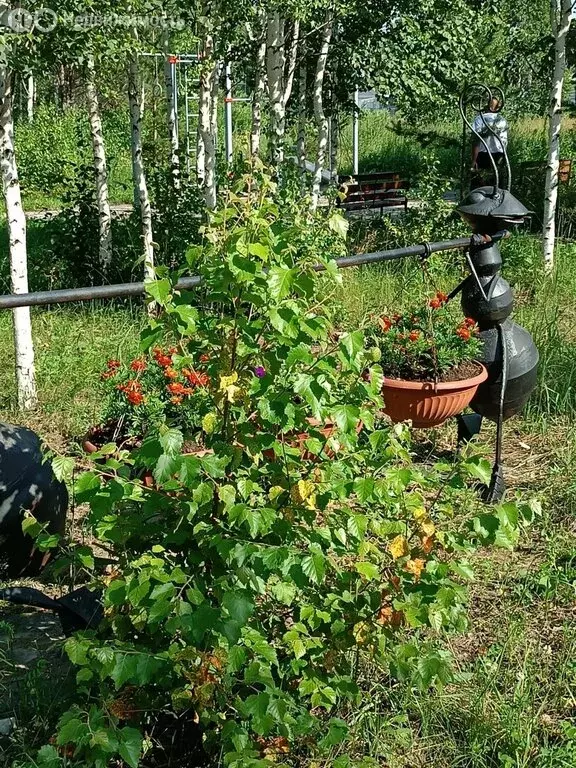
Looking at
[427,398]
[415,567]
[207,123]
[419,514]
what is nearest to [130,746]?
[415,567]

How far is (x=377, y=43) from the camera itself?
13094 mm

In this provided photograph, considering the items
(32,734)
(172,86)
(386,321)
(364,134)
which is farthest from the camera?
(364,134)

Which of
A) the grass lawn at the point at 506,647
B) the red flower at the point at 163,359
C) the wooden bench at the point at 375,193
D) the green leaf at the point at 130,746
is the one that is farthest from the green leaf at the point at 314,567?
the wooden bench at the point at 375,193

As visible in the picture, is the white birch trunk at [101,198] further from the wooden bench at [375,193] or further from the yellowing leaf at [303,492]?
the yellowing leaf at [303,492]

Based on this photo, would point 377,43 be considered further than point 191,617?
Yes

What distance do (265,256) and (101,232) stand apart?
27.0 ft

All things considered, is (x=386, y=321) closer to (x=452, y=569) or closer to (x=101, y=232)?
(x=452, y=569)

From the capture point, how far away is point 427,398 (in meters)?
3.95

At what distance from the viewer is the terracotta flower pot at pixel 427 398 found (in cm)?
393

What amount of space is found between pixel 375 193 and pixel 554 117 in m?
6.34

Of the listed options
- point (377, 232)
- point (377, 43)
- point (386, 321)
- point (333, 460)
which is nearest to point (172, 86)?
point (377, 43)

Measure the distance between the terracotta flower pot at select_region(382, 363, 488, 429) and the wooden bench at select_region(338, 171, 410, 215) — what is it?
1193 centimetres

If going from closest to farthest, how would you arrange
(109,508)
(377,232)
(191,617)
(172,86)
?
(191,617) → (109,508) → (377,232) → (172,86)

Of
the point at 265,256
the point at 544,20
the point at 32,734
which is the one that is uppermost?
the point at 544,20
